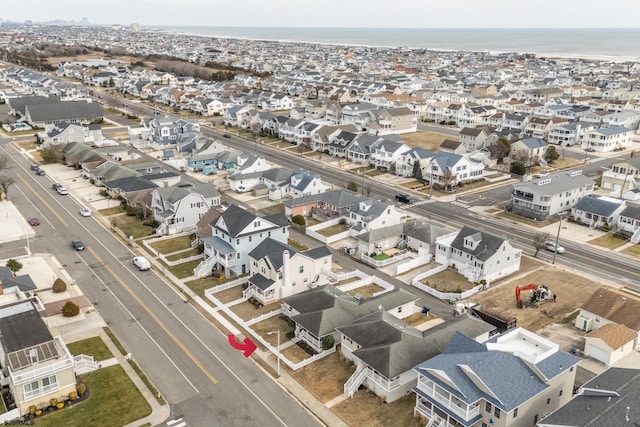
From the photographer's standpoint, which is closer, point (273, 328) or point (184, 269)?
point (273, 328)

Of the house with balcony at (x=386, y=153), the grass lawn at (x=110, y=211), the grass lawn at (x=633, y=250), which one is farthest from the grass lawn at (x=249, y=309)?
the house with balcony at (x=386, y=153)

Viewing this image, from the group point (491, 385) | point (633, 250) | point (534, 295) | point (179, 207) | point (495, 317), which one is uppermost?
point (491, 385)

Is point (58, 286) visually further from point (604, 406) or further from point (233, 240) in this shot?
point (604, 406)

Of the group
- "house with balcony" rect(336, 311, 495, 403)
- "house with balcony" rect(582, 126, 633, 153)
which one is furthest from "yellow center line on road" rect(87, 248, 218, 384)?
"house with balcony" rect(582, 126, 633, 153)

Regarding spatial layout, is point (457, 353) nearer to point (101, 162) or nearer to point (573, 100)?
point (101, 162)

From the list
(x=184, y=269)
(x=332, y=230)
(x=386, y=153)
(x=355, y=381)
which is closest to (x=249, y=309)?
(x=184, y=269)

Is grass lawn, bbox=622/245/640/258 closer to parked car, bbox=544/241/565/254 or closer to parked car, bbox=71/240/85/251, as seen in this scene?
parked car, bbox=544/241/565/254
